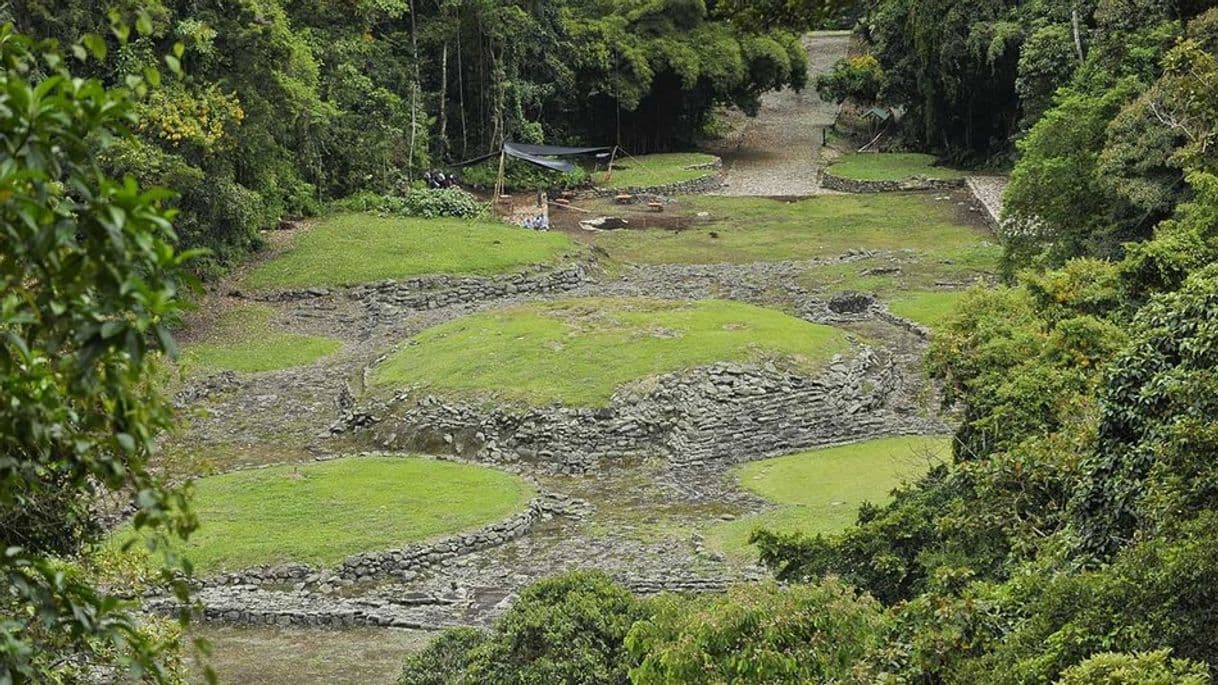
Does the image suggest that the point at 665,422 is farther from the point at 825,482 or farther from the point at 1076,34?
the point at 1076,34

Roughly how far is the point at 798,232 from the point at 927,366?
28.4 metres

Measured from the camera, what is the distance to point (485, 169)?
2253 inches

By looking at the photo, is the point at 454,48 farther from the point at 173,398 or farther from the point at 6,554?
the point at 6,554

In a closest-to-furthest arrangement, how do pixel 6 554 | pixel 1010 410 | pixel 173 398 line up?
pixel 6 554, pixel 1010 410, pixel 173 398

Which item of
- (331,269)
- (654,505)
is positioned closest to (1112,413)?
(654,505)

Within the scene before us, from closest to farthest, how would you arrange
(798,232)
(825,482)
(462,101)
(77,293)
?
(77,293), (825,482), (798,232), (462,101)

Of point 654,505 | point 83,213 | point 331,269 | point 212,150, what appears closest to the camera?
point 83,213

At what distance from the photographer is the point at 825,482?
25188 millimetres

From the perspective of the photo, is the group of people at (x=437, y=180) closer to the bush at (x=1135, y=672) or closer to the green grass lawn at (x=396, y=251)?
the green grass lawn at (x=396, y=251)

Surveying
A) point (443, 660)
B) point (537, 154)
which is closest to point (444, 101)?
point (537, 154)

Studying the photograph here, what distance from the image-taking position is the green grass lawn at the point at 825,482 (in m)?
22.8

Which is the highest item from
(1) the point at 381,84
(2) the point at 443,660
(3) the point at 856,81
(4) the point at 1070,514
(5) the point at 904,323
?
(1) the point at 381,84

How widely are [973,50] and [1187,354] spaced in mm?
45985

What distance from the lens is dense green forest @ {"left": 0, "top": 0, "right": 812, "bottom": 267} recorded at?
33656mm
